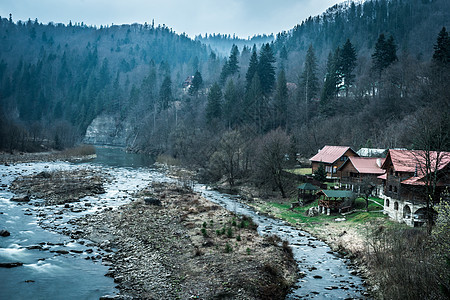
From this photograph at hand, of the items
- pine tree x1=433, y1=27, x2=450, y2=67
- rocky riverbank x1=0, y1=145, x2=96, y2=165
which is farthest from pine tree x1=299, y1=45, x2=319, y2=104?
rocky riverbank x1=0, y1=145, x2=96, y2=165

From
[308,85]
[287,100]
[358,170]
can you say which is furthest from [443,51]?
[358,170]

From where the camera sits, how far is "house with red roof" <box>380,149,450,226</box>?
23.8 metres

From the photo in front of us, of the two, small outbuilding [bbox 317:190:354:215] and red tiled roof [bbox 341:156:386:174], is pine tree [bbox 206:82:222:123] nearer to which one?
red tiled roof [bbox 341:156:386:174]

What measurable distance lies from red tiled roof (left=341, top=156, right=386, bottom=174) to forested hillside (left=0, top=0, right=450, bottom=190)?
5.31 m

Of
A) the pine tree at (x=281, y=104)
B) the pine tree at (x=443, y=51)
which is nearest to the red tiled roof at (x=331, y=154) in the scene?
the pine tree at (x=443, y=51)

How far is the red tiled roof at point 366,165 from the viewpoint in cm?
3881

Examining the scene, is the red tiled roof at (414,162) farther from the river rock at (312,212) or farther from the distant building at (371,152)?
the distant building at (371,152)

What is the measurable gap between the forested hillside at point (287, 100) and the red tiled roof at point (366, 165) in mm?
5310

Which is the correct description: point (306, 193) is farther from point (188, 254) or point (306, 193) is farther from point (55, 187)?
point (55, 187)

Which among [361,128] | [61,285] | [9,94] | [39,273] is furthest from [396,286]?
[9,94]

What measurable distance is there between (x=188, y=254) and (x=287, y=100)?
62856mm

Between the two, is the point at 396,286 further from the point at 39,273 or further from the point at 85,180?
the point at 85,180

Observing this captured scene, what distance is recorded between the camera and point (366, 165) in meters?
40.1

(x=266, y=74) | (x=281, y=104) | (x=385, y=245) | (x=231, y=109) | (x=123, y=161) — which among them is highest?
(x=266, y=74)
